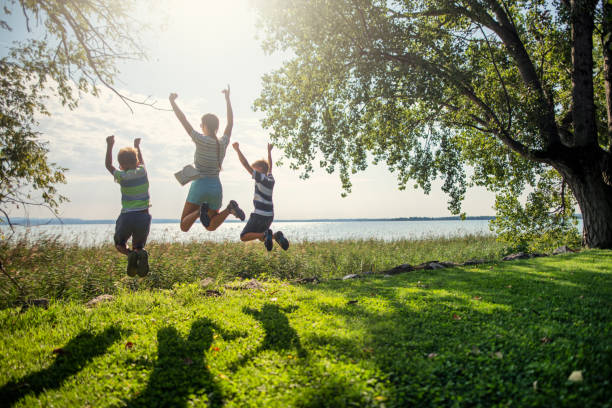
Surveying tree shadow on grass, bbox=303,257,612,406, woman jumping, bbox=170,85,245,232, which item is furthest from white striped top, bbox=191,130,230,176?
tree shadow on grass, bbox=303,257,612,406

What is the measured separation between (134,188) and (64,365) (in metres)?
2.51

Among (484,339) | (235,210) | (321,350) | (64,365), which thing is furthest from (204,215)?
(484,339)

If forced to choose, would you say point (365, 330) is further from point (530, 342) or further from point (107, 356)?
point (107, 356)

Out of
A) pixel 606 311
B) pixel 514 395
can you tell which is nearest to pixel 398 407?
pixel 514 395

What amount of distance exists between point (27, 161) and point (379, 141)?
11.9 metres

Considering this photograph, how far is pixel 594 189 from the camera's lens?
12445mm

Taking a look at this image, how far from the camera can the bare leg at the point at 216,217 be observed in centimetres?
570

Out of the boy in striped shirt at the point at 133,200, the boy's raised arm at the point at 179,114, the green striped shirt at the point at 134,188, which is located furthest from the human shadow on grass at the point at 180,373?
the boy's raised arm at the point at 179,114

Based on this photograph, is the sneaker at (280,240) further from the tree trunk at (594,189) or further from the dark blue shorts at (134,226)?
the tree trunk at (594,189)

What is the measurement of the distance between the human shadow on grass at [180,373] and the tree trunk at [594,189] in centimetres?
1379

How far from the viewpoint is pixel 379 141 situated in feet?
47.8

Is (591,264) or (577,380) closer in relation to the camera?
(577,380)

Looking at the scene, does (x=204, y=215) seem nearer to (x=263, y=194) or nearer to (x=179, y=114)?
(x=263, y=194)

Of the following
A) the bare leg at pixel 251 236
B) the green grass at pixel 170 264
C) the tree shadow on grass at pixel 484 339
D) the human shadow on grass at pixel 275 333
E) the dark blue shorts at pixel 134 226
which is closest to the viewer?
the tree shadow on grass at pixel 484 339
